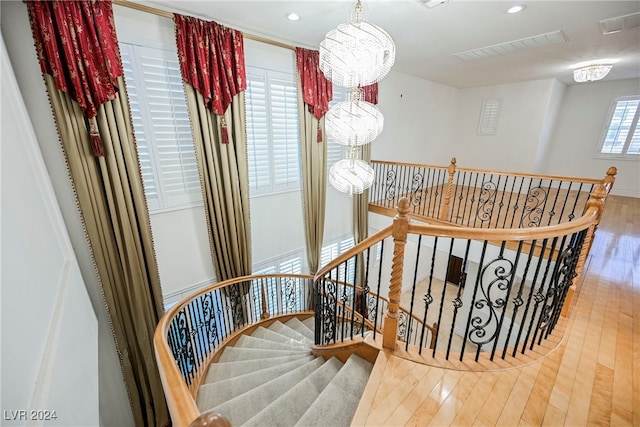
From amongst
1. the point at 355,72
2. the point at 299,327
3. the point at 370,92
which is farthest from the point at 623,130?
the point at 299,327

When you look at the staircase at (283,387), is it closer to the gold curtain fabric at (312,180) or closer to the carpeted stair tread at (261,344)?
the carpeted stair tread at (261,344)

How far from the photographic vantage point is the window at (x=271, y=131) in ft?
11.0

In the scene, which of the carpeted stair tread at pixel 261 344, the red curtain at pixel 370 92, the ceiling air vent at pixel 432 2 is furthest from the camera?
the red curtain at pixel 370 92

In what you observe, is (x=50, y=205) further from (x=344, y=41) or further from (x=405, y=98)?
(x=405, y=98)

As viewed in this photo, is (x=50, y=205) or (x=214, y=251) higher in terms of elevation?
(x=50, y=205)

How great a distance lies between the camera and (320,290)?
2.50 metres

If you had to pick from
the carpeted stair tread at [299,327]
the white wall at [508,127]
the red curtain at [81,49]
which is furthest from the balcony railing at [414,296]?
the red curtain at [81,49]

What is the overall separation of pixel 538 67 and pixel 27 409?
749 centimetres

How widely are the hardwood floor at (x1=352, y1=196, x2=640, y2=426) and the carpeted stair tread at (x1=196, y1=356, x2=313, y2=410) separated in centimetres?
112

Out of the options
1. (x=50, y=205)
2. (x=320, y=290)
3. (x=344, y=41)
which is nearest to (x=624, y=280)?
(x=320, y=290)

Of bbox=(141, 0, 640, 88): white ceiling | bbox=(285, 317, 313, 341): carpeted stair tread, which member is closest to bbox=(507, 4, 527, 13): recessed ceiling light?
bbox=(141, 0, 640, 88): white ceiling

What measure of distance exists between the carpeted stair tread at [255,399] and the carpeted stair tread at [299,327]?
4.71 feet

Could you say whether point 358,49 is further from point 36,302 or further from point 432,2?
point 36,302

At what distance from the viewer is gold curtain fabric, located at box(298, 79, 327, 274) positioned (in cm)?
377
